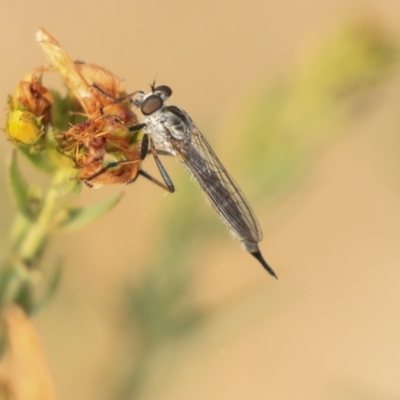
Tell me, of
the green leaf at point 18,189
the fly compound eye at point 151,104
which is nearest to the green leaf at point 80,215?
the green leaf at point 18,189

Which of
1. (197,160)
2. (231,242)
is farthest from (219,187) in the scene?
(231,242)

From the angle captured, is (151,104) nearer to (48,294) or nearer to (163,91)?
(163,91)

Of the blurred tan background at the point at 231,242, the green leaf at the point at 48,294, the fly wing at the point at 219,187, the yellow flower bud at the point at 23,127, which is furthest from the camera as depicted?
the blurred tan background at the point at 231,242

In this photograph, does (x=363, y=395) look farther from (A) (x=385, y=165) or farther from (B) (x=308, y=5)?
(B) (x=308, y=5)

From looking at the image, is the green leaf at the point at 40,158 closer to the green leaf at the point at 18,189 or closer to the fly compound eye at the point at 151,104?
the green leaf at the point at 18,189

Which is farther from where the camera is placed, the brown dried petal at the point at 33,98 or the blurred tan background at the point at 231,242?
the blurred tan background at the point at 231,242

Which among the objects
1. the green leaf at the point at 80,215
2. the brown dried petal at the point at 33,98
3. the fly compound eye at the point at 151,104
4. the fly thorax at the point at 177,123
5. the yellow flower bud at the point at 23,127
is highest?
the brown dried petal at the point at 33,98

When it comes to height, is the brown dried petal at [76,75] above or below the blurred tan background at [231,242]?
above

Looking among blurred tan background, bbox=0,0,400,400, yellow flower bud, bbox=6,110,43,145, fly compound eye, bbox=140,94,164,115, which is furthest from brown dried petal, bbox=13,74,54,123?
blurred tan background, bbox=0,0,400,400
